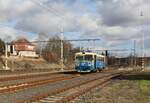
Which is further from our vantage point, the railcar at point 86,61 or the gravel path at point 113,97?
the railcar at point 86,61

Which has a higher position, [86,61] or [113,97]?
[86,61]

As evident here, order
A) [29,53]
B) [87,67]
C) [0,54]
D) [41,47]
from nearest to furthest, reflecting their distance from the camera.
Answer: [87,67] → [0,54] → [29,53] → [41,47]

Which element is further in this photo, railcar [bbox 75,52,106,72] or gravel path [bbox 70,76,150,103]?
railcar [bbox 75,52,106,72]

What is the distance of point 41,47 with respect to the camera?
476 ft

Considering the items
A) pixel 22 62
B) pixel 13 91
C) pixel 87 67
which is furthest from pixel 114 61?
pixel 13 91

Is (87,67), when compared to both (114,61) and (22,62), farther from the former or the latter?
(114,61)

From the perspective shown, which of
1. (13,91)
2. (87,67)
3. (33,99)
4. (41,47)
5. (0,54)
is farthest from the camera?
(41,47)

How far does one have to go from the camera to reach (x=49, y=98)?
16.6 meters

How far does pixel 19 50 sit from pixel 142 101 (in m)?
121

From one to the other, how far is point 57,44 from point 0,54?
54.4 metres

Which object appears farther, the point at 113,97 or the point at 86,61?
the point at 86,61

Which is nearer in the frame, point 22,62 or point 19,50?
point 22,62

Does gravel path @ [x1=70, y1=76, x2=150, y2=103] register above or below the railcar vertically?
Answer: below

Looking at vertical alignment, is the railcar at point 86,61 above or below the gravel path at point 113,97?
above
